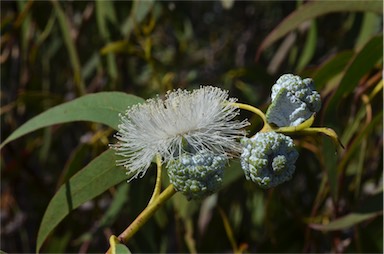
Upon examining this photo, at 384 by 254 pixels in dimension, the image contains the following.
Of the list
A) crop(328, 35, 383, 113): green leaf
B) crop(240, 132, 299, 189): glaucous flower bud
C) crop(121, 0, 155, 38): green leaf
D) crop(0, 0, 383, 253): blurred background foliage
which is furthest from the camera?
crop(121, 0, 155, 38): green leaf

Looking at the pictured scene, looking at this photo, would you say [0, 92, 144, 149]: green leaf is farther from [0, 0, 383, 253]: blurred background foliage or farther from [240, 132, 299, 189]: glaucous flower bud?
[240, 132, 299, 189]: glaucous flower bud

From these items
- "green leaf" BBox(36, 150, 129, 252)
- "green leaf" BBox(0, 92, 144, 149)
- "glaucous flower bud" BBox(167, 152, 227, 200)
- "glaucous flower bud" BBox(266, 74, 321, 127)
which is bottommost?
"green leaf" BBox(36, 150, 129, 252)

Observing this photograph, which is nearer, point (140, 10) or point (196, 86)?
point (140, 10)

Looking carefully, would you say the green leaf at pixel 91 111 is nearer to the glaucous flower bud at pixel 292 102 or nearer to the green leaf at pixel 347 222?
the glaucous flower bud at pixel 292 102

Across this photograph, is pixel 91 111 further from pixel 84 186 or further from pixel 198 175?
pixel 198 175

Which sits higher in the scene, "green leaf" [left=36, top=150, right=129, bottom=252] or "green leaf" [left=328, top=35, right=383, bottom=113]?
"green leaf" [left=36, top=150, right=129, bottom=252]

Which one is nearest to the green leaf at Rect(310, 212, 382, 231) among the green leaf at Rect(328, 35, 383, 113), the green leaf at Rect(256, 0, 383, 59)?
the green leaf at Rect(328, 35, 383, 113)

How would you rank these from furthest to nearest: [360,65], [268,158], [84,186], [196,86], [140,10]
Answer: [196,86]
[140,10]
[360,65]
[84,186]
[268,158]

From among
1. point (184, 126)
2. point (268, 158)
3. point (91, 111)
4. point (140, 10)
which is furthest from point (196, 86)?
point (268, 158)
